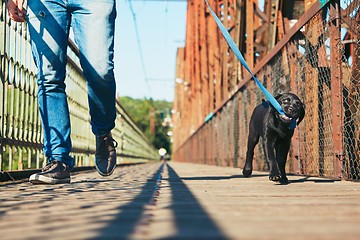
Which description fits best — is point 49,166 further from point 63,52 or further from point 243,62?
point 243,62

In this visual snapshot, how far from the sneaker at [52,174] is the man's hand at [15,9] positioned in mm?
894

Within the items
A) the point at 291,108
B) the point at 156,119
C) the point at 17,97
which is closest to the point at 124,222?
the point at 291,108

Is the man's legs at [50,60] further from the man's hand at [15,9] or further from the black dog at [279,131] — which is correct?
the black dog at [279,131]

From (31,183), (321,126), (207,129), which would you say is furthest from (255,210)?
(207,129)

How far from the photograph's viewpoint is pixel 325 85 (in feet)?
15.2

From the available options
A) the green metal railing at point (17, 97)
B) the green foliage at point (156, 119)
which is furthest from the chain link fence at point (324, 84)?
the green foliage at point (156, 119)

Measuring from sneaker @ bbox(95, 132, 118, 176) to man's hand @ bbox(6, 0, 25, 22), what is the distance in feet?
2.83

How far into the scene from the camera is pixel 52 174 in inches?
Answer: 139

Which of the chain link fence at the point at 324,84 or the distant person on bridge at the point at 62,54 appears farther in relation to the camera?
the chain link fence at the point at 324,84

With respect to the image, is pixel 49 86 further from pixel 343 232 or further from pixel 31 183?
pixel 343 232

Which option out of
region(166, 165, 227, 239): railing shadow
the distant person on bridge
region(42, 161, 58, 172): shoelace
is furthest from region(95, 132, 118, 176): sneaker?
region(166, 165, 227, 239): railing shadow

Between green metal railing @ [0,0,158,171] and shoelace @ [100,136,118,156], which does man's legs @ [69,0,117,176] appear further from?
green metal railing @ [0,0,158,171]

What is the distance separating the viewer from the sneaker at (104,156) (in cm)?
395

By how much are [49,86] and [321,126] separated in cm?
204
